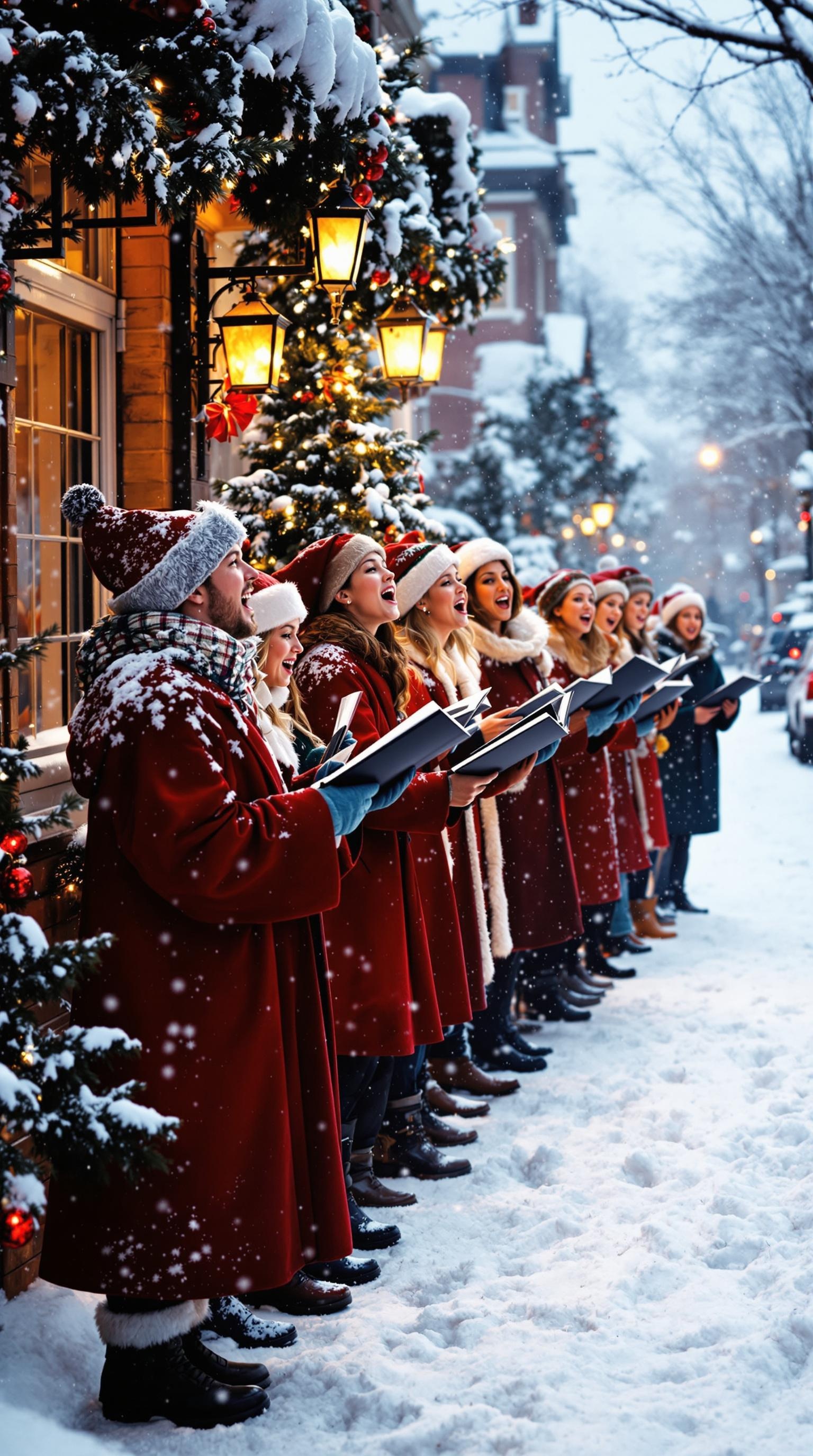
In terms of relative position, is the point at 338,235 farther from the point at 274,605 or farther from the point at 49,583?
the point at 274,605

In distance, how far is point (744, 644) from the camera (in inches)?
1885

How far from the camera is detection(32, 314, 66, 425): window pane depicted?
5.06 metres

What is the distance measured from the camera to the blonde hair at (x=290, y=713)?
430 cm

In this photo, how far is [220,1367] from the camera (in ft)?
11.2

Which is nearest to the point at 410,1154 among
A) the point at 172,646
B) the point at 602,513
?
the point at 172,646

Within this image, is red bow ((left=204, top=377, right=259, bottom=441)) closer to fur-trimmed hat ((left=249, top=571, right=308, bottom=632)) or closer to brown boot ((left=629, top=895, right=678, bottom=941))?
fur-trimmed hat ((left=249, top=571, right=308, bottom=632))

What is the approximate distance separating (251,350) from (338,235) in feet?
2.28

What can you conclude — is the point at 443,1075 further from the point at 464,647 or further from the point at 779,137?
the point at 779,137

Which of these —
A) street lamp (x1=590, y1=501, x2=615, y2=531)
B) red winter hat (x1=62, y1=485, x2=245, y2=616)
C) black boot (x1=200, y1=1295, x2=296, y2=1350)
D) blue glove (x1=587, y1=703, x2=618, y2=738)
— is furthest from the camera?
Result: street lamp (x1=590, y1=501, x2=615, y2=531)

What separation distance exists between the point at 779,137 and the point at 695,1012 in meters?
17.4

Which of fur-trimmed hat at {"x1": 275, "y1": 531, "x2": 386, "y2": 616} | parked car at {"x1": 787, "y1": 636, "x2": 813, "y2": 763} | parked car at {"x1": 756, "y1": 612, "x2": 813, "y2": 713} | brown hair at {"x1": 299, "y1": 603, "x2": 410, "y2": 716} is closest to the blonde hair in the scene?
brown hair at {"x1": 299, "y1": 603, "x2": 410, "y2": 716}

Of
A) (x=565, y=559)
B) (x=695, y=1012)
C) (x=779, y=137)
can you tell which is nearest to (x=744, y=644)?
(x=565, y=559)

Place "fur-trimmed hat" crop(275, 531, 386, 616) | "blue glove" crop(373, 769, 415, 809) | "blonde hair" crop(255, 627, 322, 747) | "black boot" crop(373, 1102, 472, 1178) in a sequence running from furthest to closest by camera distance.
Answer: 1. "black boot" crop(373, 1102, 472, 1178)
2. "fur-trimmed hat" crop(275, 531, 386, 616)
3. "blonde hair" crop(255, 627, 322, 747)
4. "blue glove" crop(373, 769, 415, 809)

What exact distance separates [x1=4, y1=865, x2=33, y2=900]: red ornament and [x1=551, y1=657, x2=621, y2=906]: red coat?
15.6ft
